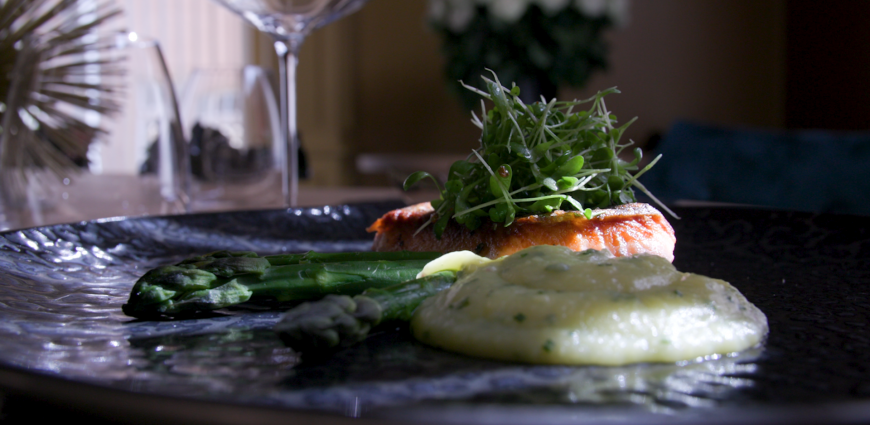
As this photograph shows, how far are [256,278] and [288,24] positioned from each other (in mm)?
1257

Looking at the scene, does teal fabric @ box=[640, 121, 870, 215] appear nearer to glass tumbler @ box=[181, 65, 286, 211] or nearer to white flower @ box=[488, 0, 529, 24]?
white flower @ box=[488, 0, 529, 24]

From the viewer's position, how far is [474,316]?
1.02m

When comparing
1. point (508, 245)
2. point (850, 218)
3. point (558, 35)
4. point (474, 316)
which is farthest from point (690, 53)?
point (474, 316)

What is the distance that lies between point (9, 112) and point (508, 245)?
65.1 inches

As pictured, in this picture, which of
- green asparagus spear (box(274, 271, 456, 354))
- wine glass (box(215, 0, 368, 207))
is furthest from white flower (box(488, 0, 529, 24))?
green asparagus spear (box(274, 271, 456, 354))

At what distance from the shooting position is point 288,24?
2299mm

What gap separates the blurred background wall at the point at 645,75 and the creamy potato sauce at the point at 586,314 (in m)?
5.47

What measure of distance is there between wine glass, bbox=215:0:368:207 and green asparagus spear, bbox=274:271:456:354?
1236 millimetres

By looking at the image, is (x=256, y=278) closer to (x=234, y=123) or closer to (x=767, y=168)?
(x=234, y=123)

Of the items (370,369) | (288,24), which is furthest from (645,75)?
(370,369)

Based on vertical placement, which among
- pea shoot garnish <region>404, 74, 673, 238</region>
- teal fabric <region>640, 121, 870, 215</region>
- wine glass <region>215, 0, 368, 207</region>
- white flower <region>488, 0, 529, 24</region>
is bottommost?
teal fabric <region>640, 121, 870, 215</region>

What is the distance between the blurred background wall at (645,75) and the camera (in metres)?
6.62

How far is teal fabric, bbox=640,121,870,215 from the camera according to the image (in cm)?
367

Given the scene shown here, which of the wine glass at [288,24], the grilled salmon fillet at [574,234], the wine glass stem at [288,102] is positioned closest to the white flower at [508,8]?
the wine glass at [288,24]
